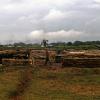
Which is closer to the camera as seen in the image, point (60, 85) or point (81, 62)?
point (60, 85)

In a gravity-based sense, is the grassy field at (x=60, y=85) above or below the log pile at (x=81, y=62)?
below

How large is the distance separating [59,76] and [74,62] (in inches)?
253

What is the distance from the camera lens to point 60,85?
22766 millimetres

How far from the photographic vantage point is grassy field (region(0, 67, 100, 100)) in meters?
18.6

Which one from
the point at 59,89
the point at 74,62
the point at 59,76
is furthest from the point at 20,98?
the point at 74,62

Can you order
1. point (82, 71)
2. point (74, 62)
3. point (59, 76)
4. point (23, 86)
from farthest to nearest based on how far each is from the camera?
1. point (74, 62)
2. point (82, 71)
3. point (59, 76)
4. point (23, 86)

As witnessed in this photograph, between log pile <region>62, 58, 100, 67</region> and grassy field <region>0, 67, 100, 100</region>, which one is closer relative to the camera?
grassy field <region>0, 67, 100, 100</region>

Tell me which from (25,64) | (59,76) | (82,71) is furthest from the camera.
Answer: (25,64)

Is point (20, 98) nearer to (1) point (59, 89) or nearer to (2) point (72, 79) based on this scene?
(1) point (59, 89)

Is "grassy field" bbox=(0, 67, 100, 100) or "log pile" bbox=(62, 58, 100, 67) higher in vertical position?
"log pile" bbox=(62, 58, 100, 67)

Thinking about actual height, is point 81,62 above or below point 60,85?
above

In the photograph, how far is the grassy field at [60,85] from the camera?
18.6 m

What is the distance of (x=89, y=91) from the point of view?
20.2 m

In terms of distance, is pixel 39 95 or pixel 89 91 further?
pixel 89 91
